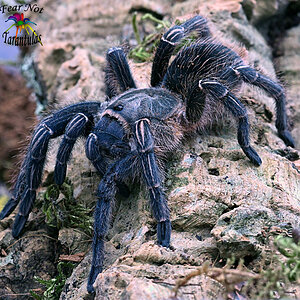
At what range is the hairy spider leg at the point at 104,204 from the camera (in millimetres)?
3205

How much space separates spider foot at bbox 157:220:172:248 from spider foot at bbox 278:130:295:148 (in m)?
2.01

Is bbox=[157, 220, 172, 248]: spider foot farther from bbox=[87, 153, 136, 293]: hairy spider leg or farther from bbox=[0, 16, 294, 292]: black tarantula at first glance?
bbox=[87, 153, 136, 293]: hairy spider leg

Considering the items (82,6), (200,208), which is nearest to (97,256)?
(200,208)

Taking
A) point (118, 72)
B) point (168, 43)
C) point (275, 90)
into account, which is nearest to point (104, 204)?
point (118, 72)

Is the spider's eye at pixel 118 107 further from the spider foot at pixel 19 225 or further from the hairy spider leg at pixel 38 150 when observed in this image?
the spider foot at pixel 19 225

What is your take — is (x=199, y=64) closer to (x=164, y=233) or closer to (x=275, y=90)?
(x=275, y=90)

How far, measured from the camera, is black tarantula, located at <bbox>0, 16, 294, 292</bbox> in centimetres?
344

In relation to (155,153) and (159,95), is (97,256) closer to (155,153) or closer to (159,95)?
(155,153)

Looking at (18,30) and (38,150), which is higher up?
(18,30)

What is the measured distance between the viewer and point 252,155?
383 centimetres

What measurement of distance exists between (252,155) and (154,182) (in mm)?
1061

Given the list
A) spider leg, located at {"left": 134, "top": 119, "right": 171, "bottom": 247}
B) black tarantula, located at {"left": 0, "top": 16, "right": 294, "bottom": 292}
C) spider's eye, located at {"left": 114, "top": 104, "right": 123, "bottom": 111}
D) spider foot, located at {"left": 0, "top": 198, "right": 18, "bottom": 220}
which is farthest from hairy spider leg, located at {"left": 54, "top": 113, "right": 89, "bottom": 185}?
spider foot, located at {"left": 0, "top": 198, "right": 18, "bottom": 220}

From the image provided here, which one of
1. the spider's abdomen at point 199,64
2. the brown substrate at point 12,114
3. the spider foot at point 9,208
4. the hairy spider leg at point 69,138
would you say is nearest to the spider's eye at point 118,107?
the hairy spider leg at point 69,138

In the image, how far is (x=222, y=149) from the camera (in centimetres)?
403
